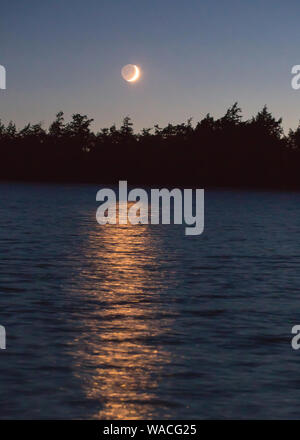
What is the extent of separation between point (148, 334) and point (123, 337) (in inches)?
25.5

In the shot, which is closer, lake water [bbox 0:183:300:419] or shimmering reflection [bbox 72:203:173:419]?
lake water [bbox 0:183:300:419]

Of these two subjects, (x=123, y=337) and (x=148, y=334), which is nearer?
(x=123, y=337)

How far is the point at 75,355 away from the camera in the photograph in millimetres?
15773

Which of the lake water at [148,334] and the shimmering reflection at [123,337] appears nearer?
the lake water at [148,334]

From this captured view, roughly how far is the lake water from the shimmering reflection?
3 cm

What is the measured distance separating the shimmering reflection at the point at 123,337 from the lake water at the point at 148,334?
31mm

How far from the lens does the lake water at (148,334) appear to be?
13.0 meters

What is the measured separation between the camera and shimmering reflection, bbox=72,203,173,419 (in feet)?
43.1

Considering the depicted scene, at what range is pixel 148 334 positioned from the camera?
17844mm

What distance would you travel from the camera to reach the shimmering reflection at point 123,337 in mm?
13148

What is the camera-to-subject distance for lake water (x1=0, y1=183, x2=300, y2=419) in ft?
42.7
